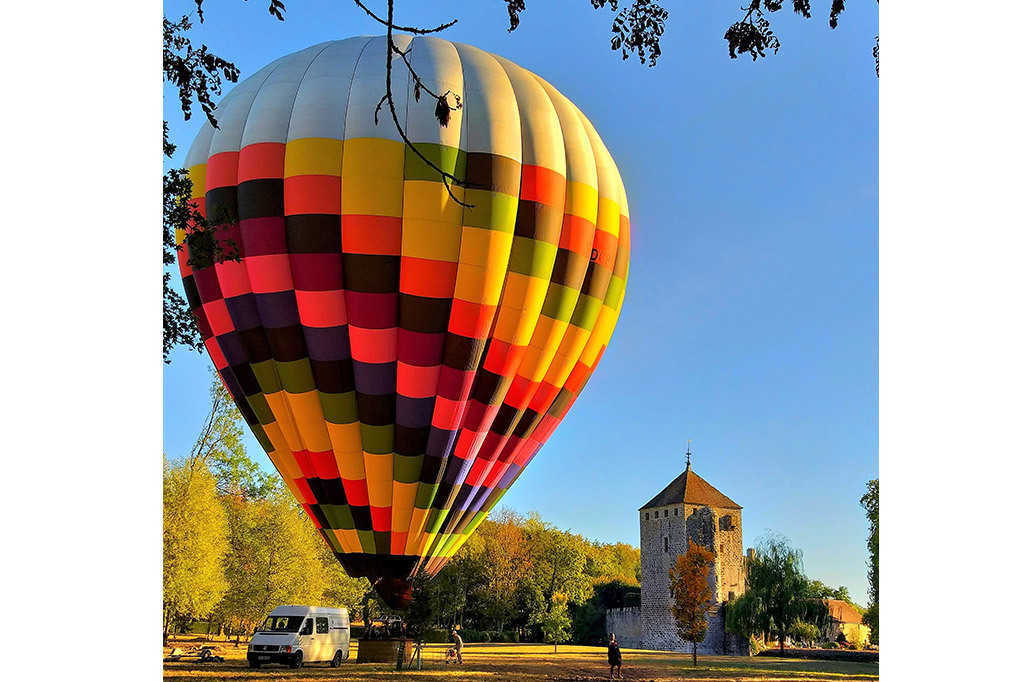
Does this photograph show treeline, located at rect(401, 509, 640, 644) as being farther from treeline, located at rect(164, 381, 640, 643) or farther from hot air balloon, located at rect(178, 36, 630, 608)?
hot air balloon, located at rect(178, 36, 630, 608)

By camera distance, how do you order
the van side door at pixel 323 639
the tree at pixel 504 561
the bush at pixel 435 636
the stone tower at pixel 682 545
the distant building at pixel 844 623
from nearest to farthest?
the bush at pixel 435 636
the van side door at pixel 323 639
the distant building at pixel 844 623
the tree at pixel 504 561
the stone tower at pixel 682 545

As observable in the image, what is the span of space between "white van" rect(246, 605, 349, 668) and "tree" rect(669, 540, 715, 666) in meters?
8.12

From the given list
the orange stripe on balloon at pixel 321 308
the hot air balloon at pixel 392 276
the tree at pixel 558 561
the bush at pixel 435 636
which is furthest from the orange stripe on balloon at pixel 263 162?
the tree at pixel 558 561

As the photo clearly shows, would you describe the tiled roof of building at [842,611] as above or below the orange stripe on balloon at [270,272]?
below

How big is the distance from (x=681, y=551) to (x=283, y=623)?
39.4ft

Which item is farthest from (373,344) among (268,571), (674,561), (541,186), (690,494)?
(690,494)

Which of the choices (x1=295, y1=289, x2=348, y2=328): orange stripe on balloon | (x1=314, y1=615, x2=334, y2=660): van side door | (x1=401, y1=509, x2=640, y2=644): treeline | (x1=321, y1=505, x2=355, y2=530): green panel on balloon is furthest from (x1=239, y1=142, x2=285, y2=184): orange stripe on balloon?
A: (x1=401, y1=509, x2=640, y2=644): treeline

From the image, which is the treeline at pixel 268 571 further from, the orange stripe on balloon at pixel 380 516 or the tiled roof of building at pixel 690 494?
the tiled roof of building at pixel 690 494

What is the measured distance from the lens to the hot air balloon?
4328 mm

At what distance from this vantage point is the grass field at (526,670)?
6430 mm

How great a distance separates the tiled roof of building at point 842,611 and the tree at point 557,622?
4.41m

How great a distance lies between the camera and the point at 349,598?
11781 millimetres

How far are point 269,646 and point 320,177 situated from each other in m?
5.22
